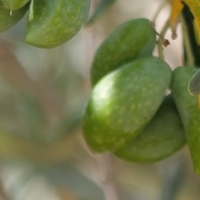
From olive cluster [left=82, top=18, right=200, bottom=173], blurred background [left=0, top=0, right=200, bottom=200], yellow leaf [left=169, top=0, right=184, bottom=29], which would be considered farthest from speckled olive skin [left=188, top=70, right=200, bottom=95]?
blurred background [left=0, top=0, right=200, bottom=200]

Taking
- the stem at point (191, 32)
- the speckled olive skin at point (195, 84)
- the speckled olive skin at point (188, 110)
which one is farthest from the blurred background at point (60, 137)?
the speckled olive skin at point (195, 84)

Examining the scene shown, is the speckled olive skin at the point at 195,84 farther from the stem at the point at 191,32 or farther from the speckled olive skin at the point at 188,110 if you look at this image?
the stem at the point at 191,32

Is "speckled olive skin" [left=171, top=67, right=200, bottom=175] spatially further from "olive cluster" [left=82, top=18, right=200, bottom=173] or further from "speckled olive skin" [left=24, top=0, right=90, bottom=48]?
"speckled olive skin" [left=24, top=0, right=90, bottom=48]

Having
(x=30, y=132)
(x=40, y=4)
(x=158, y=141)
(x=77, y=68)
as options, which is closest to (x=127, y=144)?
(x=158, y=141)

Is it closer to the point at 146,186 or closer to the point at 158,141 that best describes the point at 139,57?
the point at 158,141

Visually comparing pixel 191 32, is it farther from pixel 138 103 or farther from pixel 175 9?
pixel 138 103

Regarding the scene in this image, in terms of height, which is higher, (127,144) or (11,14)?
(11,14)
